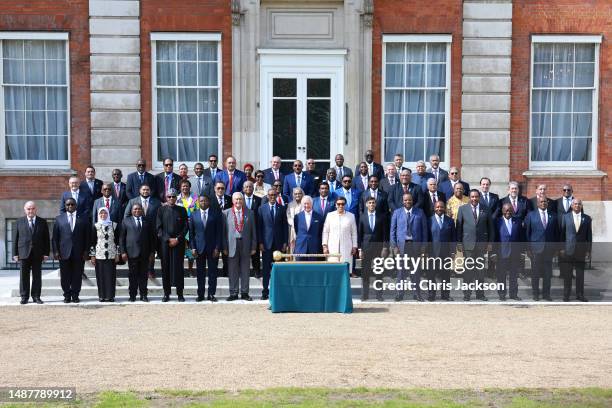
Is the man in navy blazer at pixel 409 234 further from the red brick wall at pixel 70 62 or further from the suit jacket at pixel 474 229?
the red brick wall at pixel 70 62

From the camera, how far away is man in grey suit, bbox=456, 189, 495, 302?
16.9 m

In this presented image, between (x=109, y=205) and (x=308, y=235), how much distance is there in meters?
3.32

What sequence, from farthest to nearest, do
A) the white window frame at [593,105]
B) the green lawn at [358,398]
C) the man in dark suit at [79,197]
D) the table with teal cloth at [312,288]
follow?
the white window frame at [593,105] → the man in dark suit at [79,197] → the table with teal cloth at [312,288] → the green lawn at [358,398]

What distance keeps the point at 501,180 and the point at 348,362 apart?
441 inches

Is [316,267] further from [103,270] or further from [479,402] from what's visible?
[479,402]

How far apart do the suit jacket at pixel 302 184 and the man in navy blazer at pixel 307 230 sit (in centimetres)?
125

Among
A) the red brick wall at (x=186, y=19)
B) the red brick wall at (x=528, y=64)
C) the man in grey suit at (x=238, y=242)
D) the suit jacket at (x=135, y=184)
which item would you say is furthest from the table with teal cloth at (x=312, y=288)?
the red brick wall at (x=528, y=64)

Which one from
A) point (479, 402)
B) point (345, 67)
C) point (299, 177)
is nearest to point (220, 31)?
point (345, 67)

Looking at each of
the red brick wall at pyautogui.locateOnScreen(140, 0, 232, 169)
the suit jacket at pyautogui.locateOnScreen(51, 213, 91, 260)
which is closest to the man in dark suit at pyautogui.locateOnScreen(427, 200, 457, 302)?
the suit jacket at pyautogui.locateOnScreen(51, 213, 91, 260)

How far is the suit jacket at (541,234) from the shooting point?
670 inches

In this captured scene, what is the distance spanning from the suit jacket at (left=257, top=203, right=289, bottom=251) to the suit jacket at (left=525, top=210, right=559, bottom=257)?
13.0 ft

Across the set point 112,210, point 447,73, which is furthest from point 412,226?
point 447,73

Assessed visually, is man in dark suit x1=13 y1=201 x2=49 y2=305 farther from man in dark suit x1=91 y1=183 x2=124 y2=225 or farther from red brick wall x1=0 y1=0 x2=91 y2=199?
red brick wall x1=0 y1=0 x2=91 y2=199

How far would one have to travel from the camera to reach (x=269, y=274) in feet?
56.1
